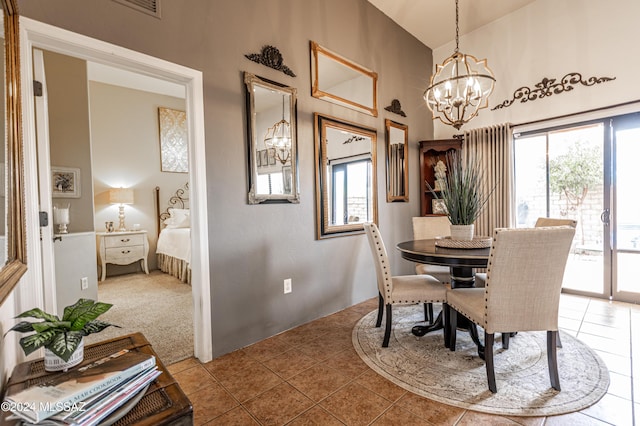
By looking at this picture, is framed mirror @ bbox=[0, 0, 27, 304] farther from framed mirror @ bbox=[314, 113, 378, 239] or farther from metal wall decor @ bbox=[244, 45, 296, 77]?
framed mirror @ bbox=[314, 113, 378, 239]

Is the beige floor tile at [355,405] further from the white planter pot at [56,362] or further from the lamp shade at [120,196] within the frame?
the lamp shade at [120,196]

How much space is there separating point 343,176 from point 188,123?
1676 mm

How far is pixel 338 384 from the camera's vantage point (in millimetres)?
1903

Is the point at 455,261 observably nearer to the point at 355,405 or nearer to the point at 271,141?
the point at 355,405

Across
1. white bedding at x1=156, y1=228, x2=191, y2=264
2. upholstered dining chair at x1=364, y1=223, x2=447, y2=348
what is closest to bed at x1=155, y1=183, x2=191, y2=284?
white bedding at x1=156, y1=228, x2=191, y2=264

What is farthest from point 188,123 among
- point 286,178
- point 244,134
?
point 286,178

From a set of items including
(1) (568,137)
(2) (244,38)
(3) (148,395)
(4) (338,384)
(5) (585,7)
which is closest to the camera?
(3) (148,395)

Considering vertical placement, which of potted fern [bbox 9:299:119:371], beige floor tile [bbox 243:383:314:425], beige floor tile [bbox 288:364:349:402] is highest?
potted fern [bbox 9:299:119:371]

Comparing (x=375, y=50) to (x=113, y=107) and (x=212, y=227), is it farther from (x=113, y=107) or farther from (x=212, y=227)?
(x=113, y=107)

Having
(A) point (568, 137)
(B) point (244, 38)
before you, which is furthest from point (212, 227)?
(A) point (568, 137)

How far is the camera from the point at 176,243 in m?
4.77

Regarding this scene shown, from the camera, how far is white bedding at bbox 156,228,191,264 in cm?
449

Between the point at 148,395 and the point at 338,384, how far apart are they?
1.31m

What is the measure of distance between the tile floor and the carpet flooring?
0.40m
